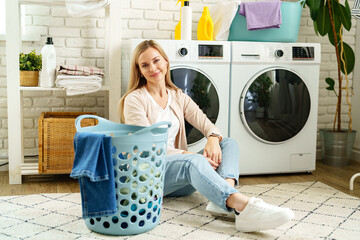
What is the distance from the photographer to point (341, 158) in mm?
3244

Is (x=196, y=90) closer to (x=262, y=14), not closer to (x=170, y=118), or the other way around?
(x=170, y=118)

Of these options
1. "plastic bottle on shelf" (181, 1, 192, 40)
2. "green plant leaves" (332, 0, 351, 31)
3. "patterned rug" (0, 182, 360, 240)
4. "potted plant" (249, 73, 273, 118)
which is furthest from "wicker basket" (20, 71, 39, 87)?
"green plant leaves" (332, 0, 351, 31)

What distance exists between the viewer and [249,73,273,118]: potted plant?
109 inches

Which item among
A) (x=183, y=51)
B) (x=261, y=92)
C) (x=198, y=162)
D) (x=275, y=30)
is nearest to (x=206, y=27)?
(x=183, y=51)

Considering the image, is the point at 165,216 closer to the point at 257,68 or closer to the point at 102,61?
the point at 257,68

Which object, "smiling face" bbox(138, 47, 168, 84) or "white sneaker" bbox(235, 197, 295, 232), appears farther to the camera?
"smiling face" bbox(138, 47, 168, 84)

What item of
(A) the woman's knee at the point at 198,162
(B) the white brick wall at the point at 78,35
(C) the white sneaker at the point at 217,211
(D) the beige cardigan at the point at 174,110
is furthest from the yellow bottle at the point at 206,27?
(C) the white sneaker at the point at 217,211

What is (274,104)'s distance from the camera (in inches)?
110

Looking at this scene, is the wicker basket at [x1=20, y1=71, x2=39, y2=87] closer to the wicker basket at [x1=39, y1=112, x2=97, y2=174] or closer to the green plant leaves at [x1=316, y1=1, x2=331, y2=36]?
the wicker basket at [x1=39, y1=112, x2=97, y2=174]

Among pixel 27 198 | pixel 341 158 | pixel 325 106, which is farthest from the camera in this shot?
pixel 325 106

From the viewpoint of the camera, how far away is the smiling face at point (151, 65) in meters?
2.14

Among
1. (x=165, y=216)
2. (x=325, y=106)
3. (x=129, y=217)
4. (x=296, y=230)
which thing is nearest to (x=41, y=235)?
(x=129, y=217)

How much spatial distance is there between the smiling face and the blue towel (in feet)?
2.04

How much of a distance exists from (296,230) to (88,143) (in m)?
0.96
